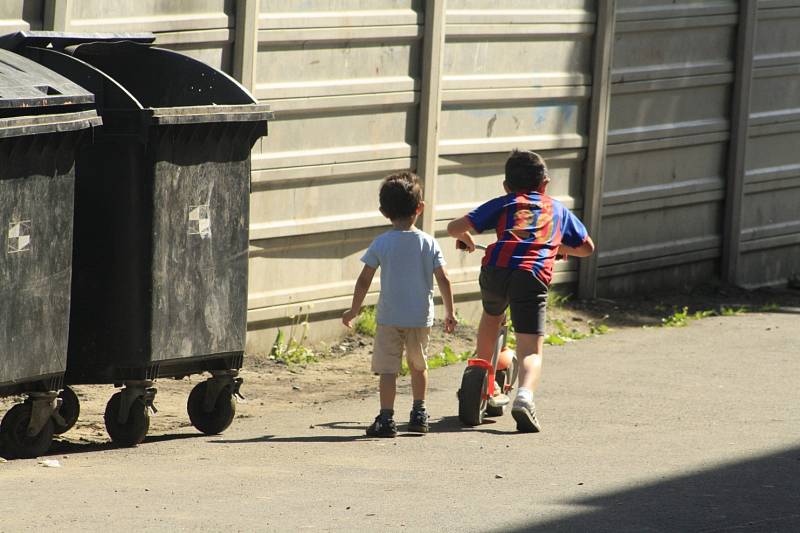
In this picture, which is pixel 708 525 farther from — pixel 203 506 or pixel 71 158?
pixel 71 158

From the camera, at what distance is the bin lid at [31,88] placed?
6441mm

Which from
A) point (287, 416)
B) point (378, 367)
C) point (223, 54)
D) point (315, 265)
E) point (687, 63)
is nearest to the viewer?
point (378, 367)

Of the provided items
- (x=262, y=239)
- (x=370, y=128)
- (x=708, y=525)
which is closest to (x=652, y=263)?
(x=370, y=128)

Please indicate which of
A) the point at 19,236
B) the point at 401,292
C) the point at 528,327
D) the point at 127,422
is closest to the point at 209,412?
the point at 127,422

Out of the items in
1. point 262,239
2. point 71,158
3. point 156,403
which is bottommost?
point 156,403

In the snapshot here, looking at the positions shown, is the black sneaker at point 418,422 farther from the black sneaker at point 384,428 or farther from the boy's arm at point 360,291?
the boy's arm at point 360,291

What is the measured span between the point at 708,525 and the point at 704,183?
7124 mm

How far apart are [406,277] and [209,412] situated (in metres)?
1.08

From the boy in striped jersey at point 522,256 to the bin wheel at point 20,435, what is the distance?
2155 mm

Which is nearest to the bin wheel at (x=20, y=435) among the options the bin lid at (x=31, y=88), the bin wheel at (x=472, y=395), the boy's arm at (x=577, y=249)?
the bin lid at (x=31, y=88)

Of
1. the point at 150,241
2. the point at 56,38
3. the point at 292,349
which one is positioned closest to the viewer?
the point at 150,241

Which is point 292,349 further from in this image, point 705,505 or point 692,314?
point 705,505

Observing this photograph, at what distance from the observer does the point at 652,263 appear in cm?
1226

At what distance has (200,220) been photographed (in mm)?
7207
